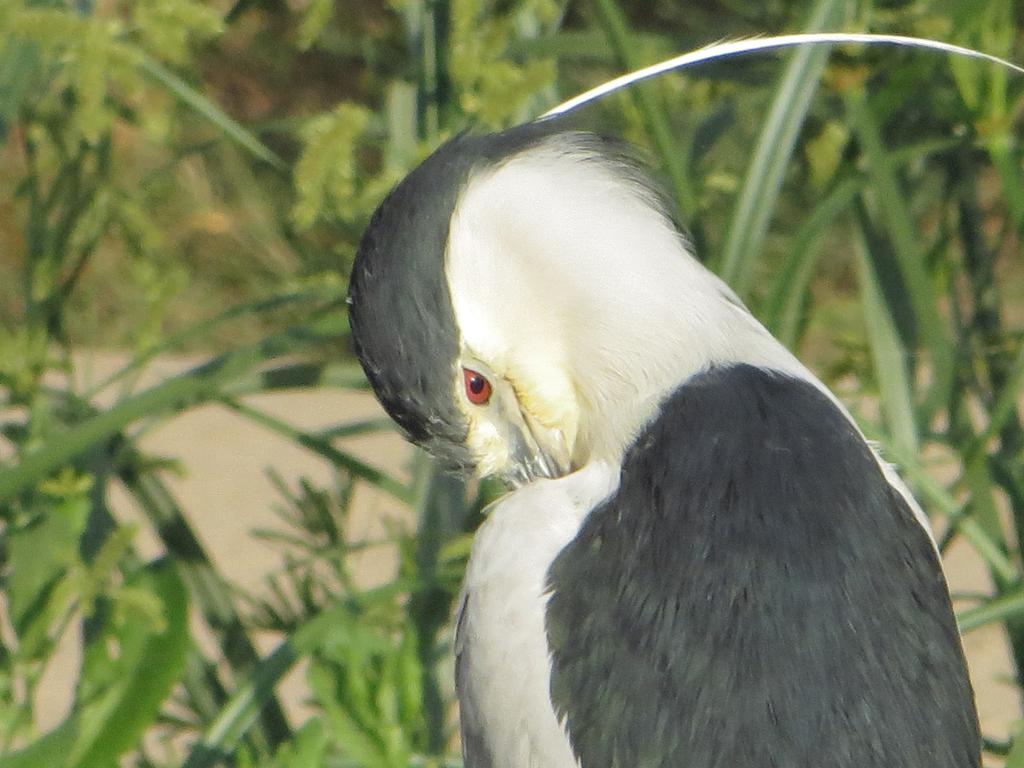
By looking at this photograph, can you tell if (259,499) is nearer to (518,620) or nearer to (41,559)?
(41,559)

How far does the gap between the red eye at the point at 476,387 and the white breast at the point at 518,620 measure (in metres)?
0.09

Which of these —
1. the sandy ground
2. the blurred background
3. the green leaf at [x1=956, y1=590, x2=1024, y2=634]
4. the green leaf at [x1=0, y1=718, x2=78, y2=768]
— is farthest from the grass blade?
the sandy ground

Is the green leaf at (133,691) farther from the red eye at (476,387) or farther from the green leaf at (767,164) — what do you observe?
the green leaf at (767,164)

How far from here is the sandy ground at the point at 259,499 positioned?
109 inches

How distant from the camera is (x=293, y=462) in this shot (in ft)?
11.6

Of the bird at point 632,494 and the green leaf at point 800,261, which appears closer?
the bird at point 632,494

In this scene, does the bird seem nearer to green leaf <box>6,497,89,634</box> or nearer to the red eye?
the red eye

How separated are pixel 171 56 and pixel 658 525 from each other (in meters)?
0.60

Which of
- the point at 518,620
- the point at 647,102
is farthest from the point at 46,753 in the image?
the point at 647,102

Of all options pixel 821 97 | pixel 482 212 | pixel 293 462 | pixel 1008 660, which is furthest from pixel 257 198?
pixel 482 212

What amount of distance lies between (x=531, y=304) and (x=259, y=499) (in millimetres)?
2176

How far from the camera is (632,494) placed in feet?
3.96

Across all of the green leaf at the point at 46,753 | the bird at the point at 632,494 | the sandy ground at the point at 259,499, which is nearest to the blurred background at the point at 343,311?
the green leaf at the point at 46,753

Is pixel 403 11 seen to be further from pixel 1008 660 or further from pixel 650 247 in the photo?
pixel 1008 660
